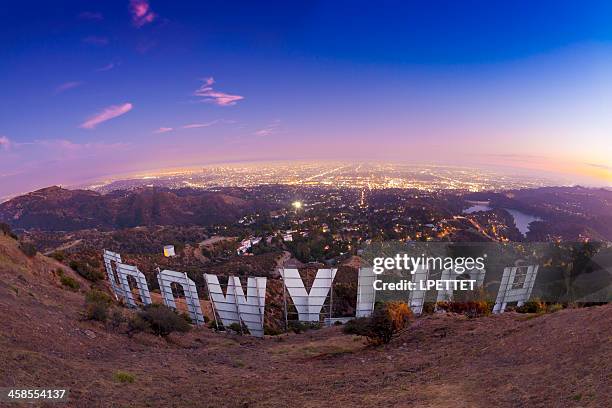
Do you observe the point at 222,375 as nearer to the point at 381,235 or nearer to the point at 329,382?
the point at 329,382

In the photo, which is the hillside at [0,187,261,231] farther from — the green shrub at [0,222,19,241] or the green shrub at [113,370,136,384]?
the green shrub at [113,370,136,384]

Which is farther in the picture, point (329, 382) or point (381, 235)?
point (381, 235)

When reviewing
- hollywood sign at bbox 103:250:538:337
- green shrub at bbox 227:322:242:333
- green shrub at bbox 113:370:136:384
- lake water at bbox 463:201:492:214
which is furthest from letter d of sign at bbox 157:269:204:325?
lake water at bbox 463:201:492:214

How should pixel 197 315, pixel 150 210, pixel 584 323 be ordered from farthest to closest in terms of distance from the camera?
pixel 150 210
pixel 197 315
pixel 584 323

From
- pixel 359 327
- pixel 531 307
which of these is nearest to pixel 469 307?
pixel 531 307

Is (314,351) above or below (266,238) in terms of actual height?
above

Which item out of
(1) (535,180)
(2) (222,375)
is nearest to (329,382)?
(2) (222,375)

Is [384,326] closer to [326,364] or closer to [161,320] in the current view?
[326,364]
